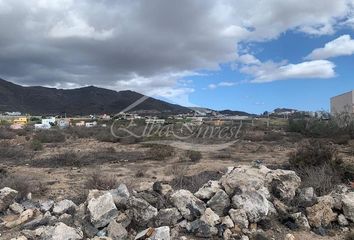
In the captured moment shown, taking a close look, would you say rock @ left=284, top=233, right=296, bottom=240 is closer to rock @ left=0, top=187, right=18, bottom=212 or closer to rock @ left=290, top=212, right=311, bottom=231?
rock @ left=290, top=212, right=311, bottom=231

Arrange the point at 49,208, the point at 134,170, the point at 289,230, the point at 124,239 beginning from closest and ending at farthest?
the point at 124,239
the point at 289,230
the point at 49,208
the point at 134,170

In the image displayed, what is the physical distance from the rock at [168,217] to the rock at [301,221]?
6.57 ft

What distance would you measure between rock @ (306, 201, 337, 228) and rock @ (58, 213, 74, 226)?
4.07 meters

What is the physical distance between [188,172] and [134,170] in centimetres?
232

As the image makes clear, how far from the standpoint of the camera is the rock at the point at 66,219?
7398 millimetres

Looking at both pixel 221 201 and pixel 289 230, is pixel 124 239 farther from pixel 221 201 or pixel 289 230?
pixel 289 230

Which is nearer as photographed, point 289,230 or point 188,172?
point 289,230

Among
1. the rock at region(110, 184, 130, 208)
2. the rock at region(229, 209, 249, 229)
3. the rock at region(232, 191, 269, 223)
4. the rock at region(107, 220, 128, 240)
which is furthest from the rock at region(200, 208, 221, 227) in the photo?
the rock at region(110, 184, 130, 208)

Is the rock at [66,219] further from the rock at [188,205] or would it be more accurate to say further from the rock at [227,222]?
the rock at [227,222]

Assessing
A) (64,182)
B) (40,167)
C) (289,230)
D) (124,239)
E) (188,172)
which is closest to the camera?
(124,239)

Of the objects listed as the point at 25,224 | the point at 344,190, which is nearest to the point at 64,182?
the point at 25,224

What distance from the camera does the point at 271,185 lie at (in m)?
8.71

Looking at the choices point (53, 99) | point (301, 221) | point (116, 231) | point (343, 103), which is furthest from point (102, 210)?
point (53, 99)

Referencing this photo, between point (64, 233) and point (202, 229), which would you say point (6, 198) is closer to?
point (64, 233)
